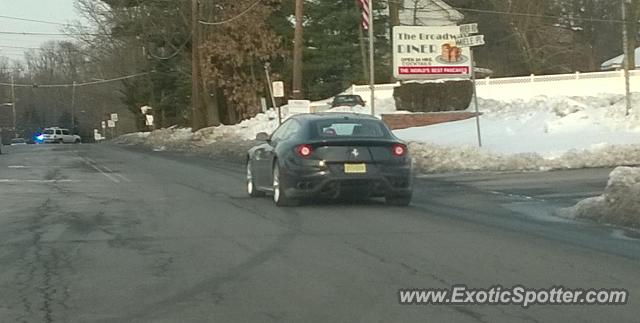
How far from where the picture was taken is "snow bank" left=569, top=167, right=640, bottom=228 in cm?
1281

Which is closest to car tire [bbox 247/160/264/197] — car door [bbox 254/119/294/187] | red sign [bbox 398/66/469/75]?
car door [bbox 254/119/294/187]

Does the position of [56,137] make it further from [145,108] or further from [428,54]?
[428,54]

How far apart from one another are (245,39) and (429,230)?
129ft

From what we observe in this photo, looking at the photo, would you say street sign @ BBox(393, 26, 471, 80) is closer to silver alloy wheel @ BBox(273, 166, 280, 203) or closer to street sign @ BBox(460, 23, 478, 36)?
street sign @ BBox(460, 23, 478, 36)

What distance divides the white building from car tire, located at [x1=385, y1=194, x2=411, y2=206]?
5408 centimetres

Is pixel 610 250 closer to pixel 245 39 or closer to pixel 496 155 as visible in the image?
pixel 496 155

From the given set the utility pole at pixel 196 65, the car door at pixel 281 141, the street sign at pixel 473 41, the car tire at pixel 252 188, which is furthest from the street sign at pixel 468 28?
the utility pole at pixel 196 65

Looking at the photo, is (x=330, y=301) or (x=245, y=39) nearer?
(x=330, y=301)

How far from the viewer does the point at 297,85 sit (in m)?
36.2

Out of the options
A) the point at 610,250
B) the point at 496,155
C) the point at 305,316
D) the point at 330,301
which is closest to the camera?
the point at 305,316

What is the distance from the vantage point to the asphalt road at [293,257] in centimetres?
774

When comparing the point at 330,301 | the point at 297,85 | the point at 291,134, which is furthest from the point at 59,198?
the point at 297,85

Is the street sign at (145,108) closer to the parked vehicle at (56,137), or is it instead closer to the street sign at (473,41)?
the parked vehicle at (56,137)

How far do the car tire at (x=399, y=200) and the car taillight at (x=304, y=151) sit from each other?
1477mm
